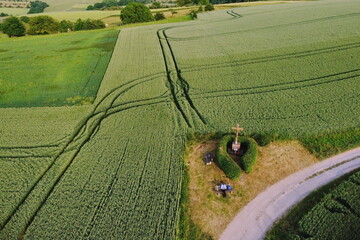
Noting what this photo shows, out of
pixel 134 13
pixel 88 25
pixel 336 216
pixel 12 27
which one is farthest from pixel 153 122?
pixel 12 27

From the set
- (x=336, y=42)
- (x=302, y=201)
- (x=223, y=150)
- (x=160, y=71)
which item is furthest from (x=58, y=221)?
(x=336, y=42)

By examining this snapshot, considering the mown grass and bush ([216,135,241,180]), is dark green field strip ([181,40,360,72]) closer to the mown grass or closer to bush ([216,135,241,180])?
bush ([216,135,241,180])

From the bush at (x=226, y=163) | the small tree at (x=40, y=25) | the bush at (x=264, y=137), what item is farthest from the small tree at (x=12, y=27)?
the bush at (x=264, y=137)

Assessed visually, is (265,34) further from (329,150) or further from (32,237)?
(32,237)

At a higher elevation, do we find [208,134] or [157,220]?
[208,134]

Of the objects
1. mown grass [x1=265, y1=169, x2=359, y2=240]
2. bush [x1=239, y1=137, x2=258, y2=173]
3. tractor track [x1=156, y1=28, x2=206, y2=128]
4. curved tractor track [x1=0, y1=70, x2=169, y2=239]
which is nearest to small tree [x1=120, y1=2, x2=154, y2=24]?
tractor track [x1=156, y1=28, x2=206, y2=128]

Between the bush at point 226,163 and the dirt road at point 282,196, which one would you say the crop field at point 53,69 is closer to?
the bush at point 226,163
